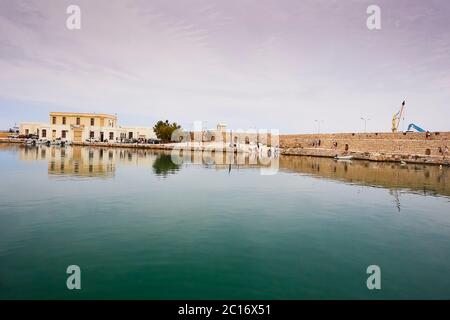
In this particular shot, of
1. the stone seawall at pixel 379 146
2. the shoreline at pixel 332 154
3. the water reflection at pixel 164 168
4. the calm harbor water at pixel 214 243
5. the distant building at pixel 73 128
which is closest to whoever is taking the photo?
the calm harbor water at pixel 214 243

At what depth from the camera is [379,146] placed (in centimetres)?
6544

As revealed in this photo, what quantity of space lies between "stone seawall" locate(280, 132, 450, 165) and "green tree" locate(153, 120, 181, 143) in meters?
32.5

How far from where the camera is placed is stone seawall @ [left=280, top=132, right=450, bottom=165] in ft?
185

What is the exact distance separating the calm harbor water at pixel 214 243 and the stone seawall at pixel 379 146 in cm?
4139

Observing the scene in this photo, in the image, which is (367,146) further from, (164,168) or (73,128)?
(73,128)

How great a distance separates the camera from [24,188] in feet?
65.8

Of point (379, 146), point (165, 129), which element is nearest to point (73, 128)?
point (165, 129)

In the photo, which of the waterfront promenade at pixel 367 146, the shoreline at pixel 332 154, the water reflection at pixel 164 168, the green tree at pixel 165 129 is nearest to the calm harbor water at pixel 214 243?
the water reflection at pixel 164 168

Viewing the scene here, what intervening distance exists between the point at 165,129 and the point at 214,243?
8178cm

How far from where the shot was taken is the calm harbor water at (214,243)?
326 inches

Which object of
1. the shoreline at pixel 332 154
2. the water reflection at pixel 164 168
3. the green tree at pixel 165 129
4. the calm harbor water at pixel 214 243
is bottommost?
the calm harbor water at pixel 214 243

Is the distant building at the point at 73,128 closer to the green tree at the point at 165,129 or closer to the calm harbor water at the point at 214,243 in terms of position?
the green tree at the point at 165,129

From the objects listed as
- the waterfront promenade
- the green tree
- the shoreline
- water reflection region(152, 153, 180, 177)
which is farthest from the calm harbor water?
the green tree
